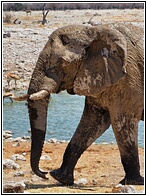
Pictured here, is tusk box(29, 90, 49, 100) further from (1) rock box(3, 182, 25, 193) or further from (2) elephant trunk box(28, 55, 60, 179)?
(1) rock box(3, 182, 25, 193)

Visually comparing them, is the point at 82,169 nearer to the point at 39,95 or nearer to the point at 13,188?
the point at 39,95

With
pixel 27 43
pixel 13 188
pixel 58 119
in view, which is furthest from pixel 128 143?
pixel 27 43

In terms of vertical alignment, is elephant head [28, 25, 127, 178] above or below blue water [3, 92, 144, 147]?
above

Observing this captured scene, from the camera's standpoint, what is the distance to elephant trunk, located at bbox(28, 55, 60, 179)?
649 centimetres

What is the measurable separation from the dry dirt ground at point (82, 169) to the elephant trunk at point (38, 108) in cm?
42

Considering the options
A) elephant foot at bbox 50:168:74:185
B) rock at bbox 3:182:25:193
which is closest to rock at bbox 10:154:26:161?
elephant foot at bbox 50:168:74:185

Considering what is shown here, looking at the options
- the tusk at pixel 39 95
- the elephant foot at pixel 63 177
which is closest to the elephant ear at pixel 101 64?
the tusk at pixel 39 95

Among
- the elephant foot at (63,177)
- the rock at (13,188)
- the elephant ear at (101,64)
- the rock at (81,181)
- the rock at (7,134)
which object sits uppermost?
the elephant ear at (101,64)

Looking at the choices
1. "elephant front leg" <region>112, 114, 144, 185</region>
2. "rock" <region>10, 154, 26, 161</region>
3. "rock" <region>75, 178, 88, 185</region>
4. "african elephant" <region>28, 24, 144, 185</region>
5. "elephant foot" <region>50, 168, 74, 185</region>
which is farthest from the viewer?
"rock" <region>10, 154, 26, 161</region>

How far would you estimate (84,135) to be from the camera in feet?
24.4

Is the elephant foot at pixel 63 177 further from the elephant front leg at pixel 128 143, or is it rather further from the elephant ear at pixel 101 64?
the elephant ear at pixel 101 64

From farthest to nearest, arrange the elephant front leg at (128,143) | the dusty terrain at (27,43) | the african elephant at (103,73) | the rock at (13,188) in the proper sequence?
the dusty terrain at (27,43)
the elephant front leg at (128,143)
the african elephant at (103,73)
the rock at (13,188)

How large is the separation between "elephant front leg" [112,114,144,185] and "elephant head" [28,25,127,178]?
44cm

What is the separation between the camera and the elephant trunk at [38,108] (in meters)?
6.49
